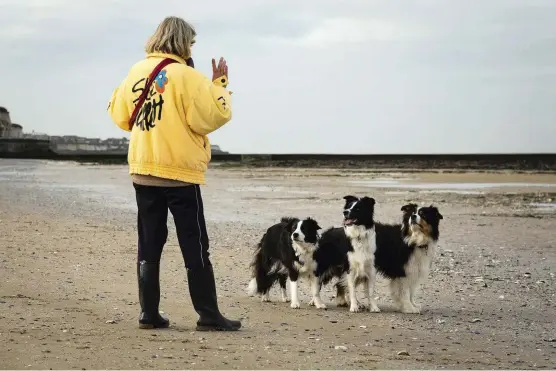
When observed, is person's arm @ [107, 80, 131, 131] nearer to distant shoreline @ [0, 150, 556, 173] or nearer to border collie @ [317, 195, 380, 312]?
border collie @ [317, 195, 380, 312]

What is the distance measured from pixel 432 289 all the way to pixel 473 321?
6.59 feet

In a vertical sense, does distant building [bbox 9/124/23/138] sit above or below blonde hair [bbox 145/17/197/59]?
below

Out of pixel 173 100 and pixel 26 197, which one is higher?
pixel 173 100

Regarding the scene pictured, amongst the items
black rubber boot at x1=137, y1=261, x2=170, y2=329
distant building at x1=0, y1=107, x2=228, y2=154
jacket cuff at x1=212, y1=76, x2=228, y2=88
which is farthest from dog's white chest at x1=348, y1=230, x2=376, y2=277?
distant building at x1=0, y1=107, x2=228, y2=154

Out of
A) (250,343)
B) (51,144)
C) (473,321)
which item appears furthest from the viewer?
(51,144)

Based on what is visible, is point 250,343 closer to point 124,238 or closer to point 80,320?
point 80,320

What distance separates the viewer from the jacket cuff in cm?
752

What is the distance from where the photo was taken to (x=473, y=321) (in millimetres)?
8805

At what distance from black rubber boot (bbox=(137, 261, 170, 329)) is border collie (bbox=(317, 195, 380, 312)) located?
226 centimetres

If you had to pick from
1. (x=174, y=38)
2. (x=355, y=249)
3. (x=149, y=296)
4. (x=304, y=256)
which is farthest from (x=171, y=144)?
(x=355, y=249)

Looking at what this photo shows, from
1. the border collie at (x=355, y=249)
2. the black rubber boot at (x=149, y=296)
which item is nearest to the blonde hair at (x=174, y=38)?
Answer: the black rubber boot at (x=149, y=296)

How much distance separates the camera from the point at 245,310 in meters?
9.14

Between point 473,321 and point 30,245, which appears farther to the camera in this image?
point 30,245

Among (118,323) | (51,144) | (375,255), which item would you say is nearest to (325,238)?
(375,255)
